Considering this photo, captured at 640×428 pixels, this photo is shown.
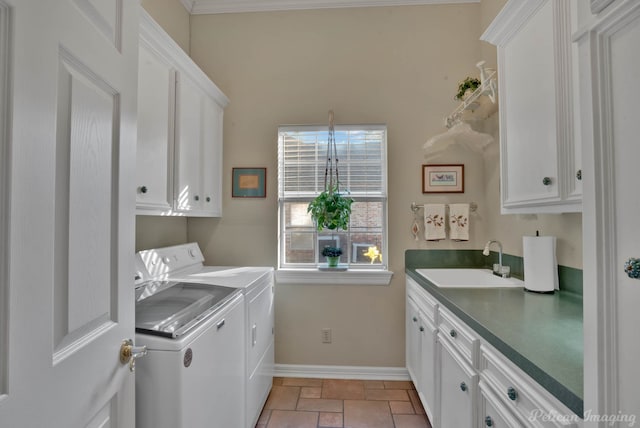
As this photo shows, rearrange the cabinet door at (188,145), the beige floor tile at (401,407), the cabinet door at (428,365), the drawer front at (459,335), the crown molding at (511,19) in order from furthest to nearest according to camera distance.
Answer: the beige floor tile at (401,407) → the cabinet door at (188,145) → the cabinet door at (428,365) → the crown molding at (511,19) → the drawer front at (459,335)

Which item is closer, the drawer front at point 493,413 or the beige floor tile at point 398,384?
the drawer front at point 493,413

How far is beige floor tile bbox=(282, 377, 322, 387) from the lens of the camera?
2541 mm

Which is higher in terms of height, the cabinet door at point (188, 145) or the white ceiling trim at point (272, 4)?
the white ceiling trim at point (272, 4)

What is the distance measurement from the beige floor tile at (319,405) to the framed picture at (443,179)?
71.1 inches

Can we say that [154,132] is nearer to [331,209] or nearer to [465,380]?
[331,209]

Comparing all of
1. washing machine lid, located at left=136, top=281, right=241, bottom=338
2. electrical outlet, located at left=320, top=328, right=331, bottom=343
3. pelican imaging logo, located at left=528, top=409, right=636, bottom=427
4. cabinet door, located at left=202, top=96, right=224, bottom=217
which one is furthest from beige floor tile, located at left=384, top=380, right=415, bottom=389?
cabinet door, located at left=202, top=96, right=224, bottom=217

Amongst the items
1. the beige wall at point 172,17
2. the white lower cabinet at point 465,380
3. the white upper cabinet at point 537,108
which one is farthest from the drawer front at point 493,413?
the beige wall at point 172,17

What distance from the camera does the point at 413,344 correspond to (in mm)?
2346

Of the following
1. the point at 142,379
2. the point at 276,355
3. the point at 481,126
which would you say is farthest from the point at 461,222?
the point at 142,379

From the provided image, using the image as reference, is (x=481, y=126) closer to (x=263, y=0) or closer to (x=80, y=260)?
(x=263, y=0)

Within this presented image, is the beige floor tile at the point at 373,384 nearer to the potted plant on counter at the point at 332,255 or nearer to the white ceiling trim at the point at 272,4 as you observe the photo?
the potted plant on counter at the point at 332,255

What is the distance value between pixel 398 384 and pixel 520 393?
1.76 m

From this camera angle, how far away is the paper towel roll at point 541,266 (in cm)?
167

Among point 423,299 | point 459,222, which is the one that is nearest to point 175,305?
point 423,299
